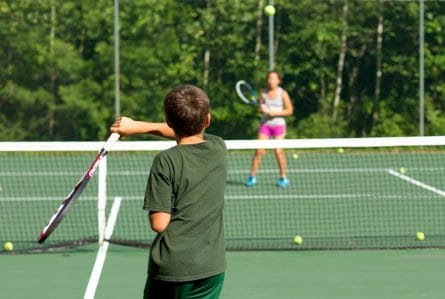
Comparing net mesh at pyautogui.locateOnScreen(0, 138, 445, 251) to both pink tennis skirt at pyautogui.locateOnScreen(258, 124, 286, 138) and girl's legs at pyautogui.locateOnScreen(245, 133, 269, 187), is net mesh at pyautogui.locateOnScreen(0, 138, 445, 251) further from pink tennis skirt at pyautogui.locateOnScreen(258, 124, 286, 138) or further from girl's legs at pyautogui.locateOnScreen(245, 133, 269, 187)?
pink tennis skirt at pyautogui.locateOnScreen(258, 124, 286, 138)

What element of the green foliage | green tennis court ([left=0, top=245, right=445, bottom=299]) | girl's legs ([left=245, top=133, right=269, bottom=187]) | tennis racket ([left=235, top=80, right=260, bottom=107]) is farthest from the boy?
the green foliage

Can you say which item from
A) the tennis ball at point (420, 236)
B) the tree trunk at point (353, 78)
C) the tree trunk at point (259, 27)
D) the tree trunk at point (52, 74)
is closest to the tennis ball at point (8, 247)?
the tennis ball at point (420, 236)

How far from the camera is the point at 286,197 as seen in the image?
35.9 feet

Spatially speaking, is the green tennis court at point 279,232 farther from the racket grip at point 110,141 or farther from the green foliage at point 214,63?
the racket grip at point 110,141

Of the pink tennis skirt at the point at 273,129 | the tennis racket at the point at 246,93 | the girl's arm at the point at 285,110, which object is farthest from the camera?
the tennis racket at the point at 246,93

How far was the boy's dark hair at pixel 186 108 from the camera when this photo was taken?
3410mm

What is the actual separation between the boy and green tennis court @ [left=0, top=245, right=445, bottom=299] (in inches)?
99.8

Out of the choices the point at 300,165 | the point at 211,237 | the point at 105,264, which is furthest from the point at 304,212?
the point at 211,237

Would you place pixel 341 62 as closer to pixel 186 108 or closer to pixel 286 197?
pixel 286 197

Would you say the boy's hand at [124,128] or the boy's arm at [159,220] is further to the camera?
the boy's hand at [124,128]

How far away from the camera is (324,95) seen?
17203 mm

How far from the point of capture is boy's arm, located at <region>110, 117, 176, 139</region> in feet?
12.4

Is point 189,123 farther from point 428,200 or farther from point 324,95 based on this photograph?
point 324,95

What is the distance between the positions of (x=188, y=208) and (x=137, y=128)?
46 cm
